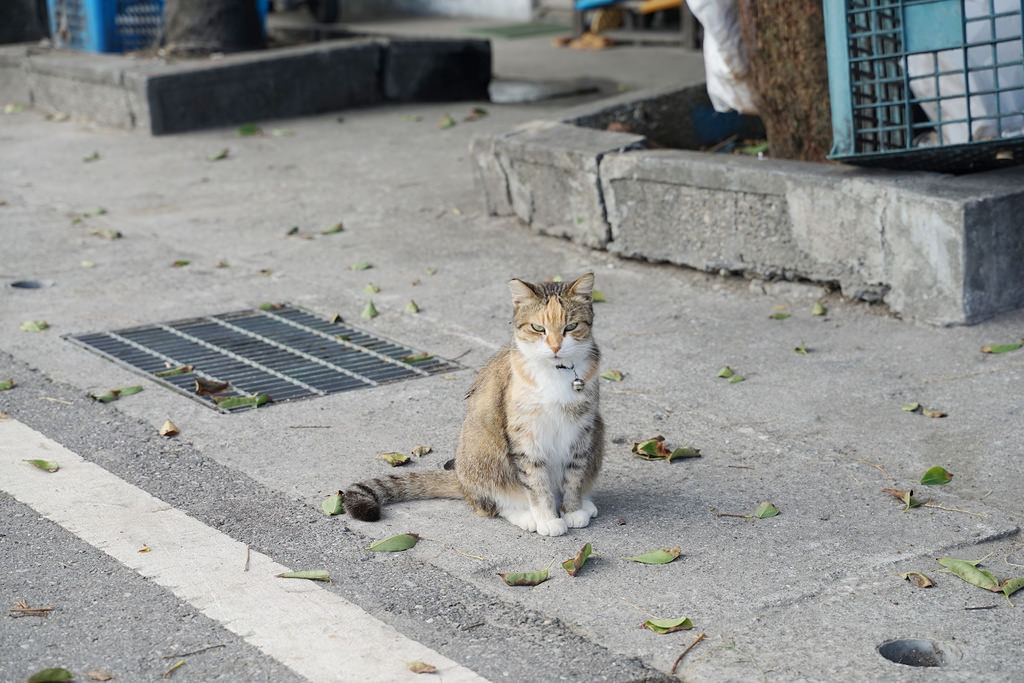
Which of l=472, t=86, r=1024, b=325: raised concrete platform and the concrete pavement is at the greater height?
l=472, t=86, r=1024, b=325: raised concrete platform

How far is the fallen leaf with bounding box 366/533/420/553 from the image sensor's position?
3.55m

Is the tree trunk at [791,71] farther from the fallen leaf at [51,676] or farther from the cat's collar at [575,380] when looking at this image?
the fallen leaf at [51,676]

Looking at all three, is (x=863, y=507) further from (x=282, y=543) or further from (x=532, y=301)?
(x=282, y=543)

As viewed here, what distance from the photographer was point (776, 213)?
571 centimetres

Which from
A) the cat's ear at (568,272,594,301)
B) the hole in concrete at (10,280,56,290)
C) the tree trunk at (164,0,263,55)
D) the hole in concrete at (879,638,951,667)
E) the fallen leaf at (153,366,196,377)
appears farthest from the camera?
the tree trunk at (164,0,263,55)

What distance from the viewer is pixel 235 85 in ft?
33.1

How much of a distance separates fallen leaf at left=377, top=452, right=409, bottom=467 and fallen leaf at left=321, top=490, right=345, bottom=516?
14.3 inches

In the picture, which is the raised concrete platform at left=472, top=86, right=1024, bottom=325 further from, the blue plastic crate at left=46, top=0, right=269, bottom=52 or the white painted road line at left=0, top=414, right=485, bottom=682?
the blue plastic crate at left=46, top=0, right=269, bottom=52

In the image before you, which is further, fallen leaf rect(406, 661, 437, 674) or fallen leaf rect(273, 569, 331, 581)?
fallen leaf rect(273, 569, 331, 581)

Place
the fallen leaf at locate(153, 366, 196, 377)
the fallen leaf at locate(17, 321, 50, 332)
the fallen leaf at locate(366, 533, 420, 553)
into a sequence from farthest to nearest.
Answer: the fallen leaf at locate(17, 321, 50, 332) → the fallen leaf at locate(153, 366, 196, 377) → the fallen leaf at locate(366, 533, 420, 553)

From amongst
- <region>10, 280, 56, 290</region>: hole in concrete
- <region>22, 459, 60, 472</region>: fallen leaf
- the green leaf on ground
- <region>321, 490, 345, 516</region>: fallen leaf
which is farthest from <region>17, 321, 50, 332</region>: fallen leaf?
the green leaf on ground

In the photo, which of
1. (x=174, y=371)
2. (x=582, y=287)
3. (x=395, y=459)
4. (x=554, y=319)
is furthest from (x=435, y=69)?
(x=554, y=319)

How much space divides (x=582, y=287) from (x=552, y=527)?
67 cm

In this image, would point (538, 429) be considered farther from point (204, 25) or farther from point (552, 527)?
point (204, 25)
